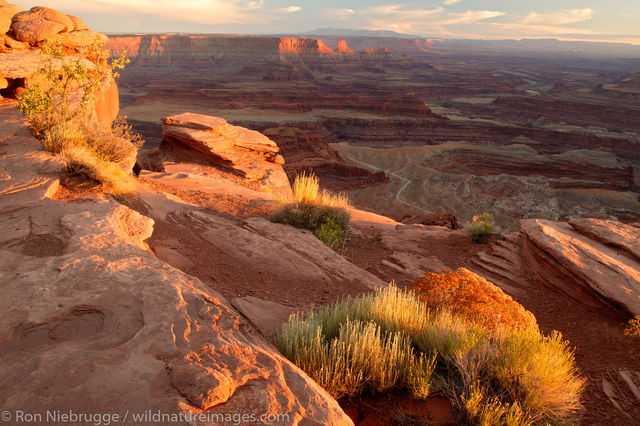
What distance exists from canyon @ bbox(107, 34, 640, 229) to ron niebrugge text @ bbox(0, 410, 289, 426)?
68.7 ft

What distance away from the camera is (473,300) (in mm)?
4082

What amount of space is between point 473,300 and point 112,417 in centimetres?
344

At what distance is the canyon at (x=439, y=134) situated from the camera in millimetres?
30125

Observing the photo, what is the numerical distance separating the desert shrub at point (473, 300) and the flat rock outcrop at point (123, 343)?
208cm

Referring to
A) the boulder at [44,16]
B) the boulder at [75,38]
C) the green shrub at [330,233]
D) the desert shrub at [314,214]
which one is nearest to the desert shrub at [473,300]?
the green shrub at [330,233]

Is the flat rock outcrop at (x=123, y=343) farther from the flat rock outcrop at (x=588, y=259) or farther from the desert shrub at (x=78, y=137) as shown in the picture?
the flat rock outcrop at (x=588, y=259)

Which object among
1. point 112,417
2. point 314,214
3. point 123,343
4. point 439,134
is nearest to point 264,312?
point 123,343

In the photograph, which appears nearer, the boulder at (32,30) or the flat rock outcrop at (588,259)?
the flat rock outcrop at (588,259)

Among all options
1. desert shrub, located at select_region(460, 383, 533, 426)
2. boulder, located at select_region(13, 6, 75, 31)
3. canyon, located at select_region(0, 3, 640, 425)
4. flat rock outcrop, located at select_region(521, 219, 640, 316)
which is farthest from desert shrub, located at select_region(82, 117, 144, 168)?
flat rock outcrop, located at select_region(521, 219, 640, 316)

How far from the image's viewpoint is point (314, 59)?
420 feet

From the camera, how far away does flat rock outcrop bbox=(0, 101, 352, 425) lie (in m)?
1.94

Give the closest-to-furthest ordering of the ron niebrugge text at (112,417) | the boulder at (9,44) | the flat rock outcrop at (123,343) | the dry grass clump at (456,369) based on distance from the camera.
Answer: the ron niebrugge text at (112,417) < the flat rock outcrop at (123,343) < the dry grass clump at (456,369) < the boulder at (9,44)

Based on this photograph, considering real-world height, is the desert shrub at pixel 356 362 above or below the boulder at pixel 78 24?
below

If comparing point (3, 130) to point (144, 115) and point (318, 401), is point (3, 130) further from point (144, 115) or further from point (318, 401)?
point (144, 115)
